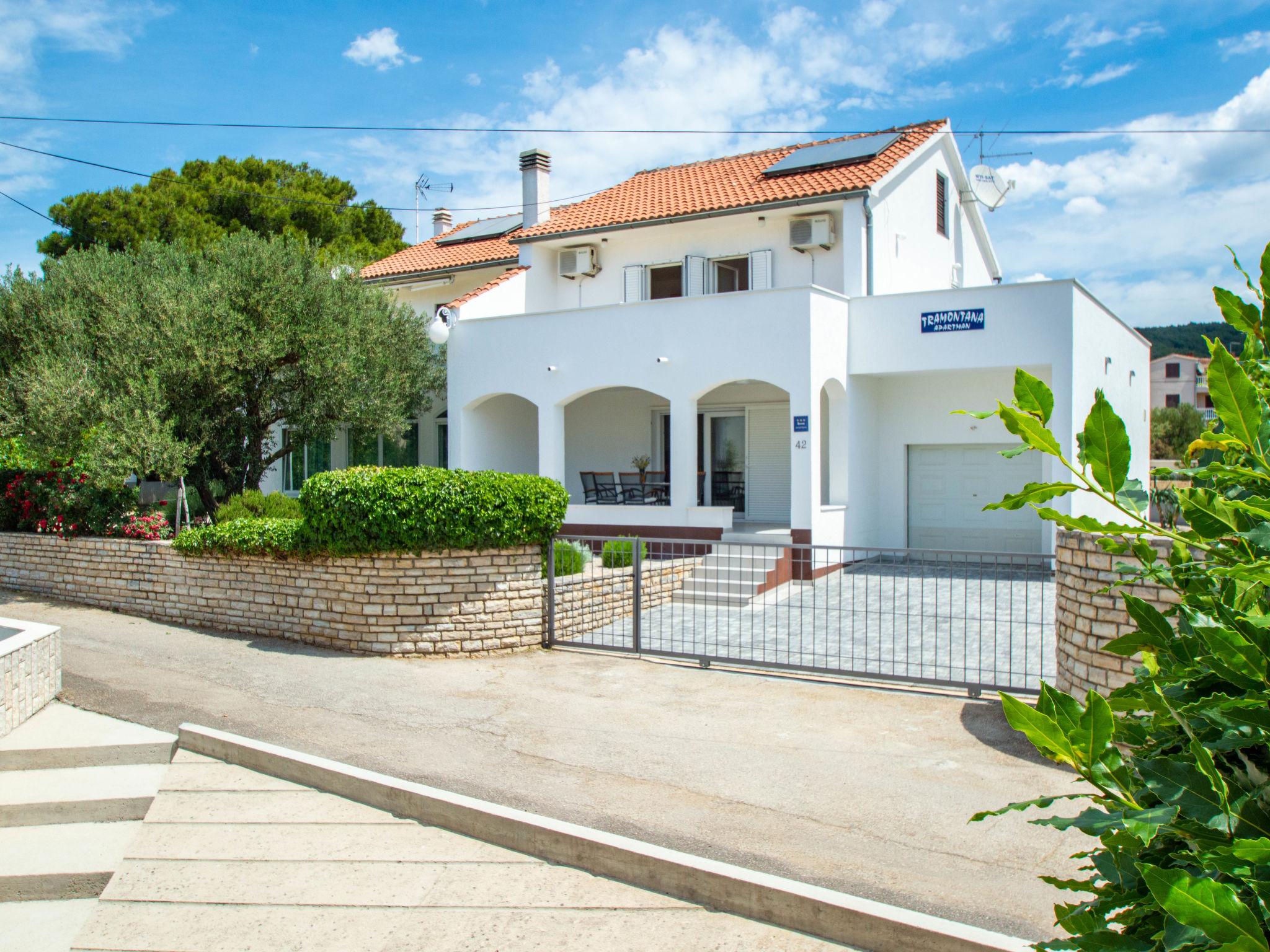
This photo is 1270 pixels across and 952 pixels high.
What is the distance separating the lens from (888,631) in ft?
37.6

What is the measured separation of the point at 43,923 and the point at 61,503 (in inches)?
394

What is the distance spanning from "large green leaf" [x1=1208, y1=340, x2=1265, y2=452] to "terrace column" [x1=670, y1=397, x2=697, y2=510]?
49.0 feet

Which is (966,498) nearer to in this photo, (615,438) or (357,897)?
(615,438)

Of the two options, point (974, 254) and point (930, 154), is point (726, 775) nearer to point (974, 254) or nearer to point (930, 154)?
point (930, 154)

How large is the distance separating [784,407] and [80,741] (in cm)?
1417

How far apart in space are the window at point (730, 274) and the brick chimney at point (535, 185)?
17.0 ft

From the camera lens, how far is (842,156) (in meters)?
18.9

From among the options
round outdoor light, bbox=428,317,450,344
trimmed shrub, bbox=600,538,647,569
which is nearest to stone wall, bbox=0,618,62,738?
trimmed shrub, bbox=600,538,647,569

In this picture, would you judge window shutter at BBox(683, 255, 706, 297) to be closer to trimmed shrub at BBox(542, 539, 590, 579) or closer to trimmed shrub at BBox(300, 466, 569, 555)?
trimmed shrub at BBox(542, 539, 590, 579)

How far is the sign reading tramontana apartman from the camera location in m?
15.6

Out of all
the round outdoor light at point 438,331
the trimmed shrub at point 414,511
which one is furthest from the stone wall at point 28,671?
the round outdoor light at point 438,331

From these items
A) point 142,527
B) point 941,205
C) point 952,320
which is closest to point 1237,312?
point 142,527

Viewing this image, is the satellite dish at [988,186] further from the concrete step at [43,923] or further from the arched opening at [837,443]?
the concrete step at [43,923]

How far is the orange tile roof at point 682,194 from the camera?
18094 mm
